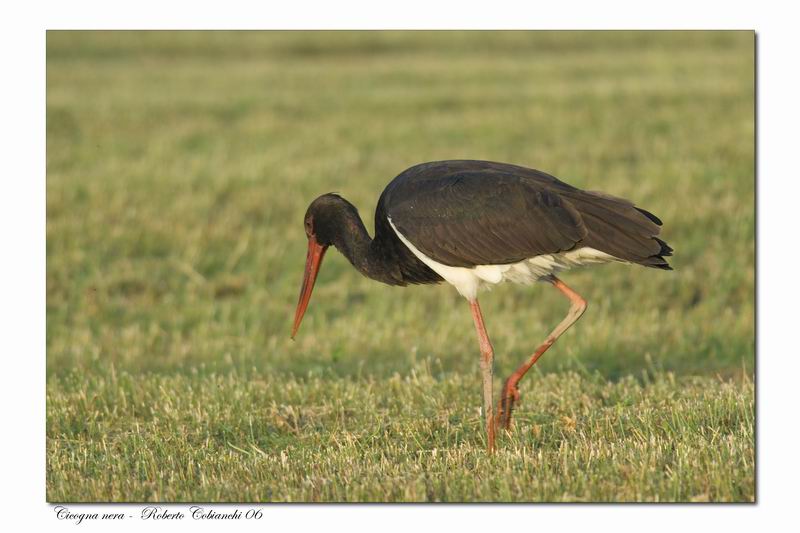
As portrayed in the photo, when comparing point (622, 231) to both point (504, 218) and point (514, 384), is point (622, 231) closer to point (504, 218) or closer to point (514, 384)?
point (504, 218)

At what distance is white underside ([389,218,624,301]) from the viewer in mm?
6648

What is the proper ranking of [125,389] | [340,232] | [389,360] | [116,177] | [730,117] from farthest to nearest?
[730,117] → [116,177] → [389,360] → [125,389] → [340,232]

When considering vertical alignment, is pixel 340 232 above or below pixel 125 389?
above

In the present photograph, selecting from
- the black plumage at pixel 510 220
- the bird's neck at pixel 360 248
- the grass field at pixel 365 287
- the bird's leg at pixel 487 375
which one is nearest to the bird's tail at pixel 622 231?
the black plumage at pixel 510 220

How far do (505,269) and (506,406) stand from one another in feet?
2.80

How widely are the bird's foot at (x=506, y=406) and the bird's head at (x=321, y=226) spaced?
1.45 m

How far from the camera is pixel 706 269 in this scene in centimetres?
1125

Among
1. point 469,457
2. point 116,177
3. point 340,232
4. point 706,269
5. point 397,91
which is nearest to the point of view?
point 469,457

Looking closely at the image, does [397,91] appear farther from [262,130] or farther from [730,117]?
[730,117]

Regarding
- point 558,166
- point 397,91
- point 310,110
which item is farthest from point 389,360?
point 397,91

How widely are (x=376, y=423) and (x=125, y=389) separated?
210 centimetres

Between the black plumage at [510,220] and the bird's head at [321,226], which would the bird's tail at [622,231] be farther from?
the bird's head at [321,226]

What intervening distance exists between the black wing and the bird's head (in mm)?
707

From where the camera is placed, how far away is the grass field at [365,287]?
613cm
